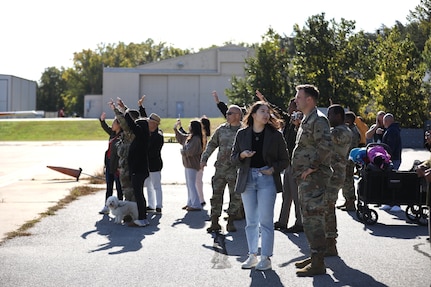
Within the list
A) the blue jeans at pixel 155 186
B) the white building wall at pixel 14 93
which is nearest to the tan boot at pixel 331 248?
the blue jeans at pixel 155 186

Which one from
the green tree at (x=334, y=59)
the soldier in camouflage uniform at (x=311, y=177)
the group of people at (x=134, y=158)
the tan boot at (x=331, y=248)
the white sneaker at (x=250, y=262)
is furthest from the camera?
the green tree at (x=334, y=59)

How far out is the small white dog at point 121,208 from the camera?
37.6ft

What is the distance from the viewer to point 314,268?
25.5 feet

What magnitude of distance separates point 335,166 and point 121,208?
3771mm

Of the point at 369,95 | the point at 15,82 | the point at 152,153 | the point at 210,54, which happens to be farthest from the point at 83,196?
the point at 15,82

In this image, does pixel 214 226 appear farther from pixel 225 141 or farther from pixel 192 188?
pixel 192 188

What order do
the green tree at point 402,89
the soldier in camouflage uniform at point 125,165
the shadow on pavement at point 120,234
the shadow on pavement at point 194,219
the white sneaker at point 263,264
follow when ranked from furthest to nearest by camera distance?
the green tree at point 402,89
the soldier in camouflage uniform at point 125,165
the shadow on pavement at point 194,219
the shadow on pavement at point 120,234
the white sneaker at point 263,264

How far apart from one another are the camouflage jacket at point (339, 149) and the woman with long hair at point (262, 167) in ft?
4.95

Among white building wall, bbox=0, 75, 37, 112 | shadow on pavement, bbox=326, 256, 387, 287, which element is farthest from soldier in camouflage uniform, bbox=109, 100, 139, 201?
white building wall, bbox=0, 75, 37, 112

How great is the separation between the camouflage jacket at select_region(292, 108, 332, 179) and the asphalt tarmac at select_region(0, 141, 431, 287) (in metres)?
1.22

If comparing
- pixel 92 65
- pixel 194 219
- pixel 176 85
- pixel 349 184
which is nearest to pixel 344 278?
pixel 194 219

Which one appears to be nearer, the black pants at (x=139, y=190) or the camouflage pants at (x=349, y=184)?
the black pants at (x=139, y=190)

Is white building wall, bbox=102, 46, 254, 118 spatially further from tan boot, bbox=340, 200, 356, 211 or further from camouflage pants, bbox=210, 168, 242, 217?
camouflage pants, bbox=210, 168, 242, 217

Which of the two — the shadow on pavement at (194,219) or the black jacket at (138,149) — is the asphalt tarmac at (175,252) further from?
the black jacket at (138,149)
